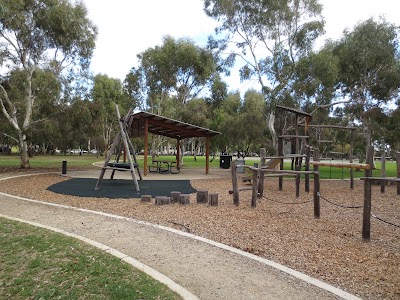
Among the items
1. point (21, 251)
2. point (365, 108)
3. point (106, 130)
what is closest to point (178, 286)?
point (21, 251)

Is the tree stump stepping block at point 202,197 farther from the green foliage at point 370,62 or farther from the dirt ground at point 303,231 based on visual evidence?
the green foliage at point 370,62

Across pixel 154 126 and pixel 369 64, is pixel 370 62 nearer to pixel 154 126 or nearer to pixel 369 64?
pixel 369 64

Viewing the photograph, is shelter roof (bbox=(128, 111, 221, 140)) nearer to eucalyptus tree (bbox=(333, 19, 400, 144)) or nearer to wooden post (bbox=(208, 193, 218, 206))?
A: wooden post (bbox=(208, 193, 218, 206))

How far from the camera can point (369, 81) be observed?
1995cm

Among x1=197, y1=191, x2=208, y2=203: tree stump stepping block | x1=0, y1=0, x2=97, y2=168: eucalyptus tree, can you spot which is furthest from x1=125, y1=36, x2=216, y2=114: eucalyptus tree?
x1=197, y1=191, x2=208, y2=203: tree stump stepping block

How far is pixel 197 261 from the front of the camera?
4316mm

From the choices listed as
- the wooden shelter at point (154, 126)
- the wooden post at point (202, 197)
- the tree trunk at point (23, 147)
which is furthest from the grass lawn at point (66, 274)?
the tree trunk at point (23, 147)

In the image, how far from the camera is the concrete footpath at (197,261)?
345 cm

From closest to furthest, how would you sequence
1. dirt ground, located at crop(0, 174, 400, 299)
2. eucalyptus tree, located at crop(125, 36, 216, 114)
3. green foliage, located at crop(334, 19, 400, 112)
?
dirt ground, located at crop(0, 174, 400, 299)
green foliage, located at crop(334, 19, 400, 112)
eucalyptus tree, located at crop(125, 36, 216, 114)

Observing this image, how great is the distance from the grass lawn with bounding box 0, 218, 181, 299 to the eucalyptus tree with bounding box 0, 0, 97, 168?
50.3 feet

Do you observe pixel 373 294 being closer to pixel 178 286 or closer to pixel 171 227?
pixel 178 286

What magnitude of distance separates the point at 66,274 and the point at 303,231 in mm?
4207

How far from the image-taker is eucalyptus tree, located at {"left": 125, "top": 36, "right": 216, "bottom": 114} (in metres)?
25.8

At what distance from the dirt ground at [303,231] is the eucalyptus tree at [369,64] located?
11478mm
